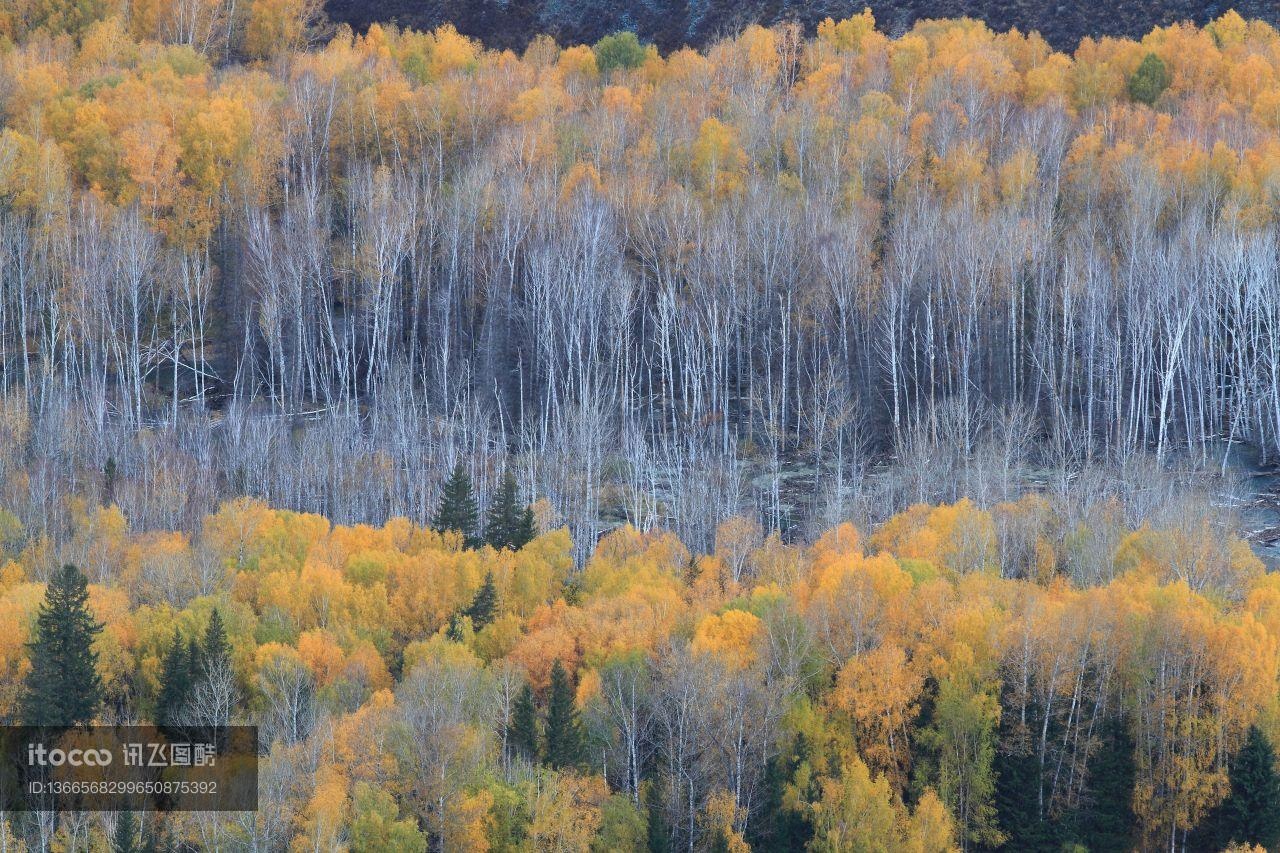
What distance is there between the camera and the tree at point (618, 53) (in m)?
110

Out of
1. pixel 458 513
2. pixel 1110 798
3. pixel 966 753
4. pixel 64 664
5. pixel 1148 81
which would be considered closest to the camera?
pixel 1110 798

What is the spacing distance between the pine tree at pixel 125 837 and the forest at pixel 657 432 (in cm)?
96

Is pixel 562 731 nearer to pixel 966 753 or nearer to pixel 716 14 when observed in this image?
pixel 966 753

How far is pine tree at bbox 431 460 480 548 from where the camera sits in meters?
64.2

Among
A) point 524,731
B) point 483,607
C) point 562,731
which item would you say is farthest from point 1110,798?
point 483,607

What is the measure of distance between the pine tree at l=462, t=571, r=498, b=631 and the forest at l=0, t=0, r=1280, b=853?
0.15m

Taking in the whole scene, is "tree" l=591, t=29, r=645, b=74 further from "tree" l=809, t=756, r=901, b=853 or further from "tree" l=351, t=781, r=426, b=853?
"tree" l=351, t=781, r=426, b=853

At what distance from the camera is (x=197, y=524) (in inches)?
2549

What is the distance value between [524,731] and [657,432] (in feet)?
91.5

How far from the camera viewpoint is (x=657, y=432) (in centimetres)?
7494

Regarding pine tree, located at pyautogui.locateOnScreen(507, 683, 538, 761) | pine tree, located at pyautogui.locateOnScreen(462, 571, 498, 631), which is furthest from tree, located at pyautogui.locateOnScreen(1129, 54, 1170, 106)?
pine tree, located at pyautogui.locateOnScreen(507, 683, 538, 761)

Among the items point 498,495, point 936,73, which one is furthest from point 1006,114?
point 498,495

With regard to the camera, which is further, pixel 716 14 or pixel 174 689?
pixel 716 14

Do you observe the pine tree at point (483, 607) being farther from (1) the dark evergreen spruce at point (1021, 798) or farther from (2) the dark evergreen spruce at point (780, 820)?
(1) the dark evergreen spruce at point (1021, 798)
